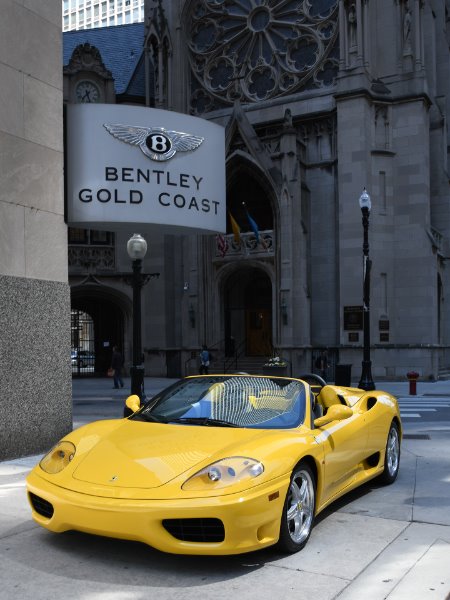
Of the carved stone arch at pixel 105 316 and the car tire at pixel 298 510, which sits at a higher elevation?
the carved stone arch at pixel 105 316

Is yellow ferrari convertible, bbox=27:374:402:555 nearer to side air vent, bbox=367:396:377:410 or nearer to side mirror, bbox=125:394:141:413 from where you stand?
side mirror, bbox=125:394:141:413

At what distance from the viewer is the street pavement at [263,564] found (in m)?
4.28

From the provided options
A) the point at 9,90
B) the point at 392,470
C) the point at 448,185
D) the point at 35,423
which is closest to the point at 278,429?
the point at 392,470

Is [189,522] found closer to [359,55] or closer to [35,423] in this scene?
[35,423]

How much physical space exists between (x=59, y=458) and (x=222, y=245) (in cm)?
2722

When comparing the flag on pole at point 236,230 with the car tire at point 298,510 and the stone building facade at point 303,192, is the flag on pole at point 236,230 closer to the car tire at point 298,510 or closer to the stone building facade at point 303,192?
the stone building facade at point 303,192

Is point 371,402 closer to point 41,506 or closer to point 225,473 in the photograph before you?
point 225,473

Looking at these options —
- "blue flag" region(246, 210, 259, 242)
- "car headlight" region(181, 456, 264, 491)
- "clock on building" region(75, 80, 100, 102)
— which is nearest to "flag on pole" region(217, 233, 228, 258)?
"blue flag" region(246, 210, 259, 242)

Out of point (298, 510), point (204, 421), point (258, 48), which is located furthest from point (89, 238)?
point (298, 510)

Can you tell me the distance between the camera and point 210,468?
187 inches

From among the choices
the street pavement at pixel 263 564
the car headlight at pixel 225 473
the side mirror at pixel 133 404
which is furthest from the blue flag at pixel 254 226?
the car headlight at pixel 225 473

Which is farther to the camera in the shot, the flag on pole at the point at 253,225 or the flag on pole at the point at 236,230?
the flag on pole at the point at 236,230

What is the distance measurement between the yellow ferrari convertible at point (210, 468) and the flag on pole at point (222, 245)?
25.6 m

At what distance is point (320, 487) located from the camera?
5574 millimetres
